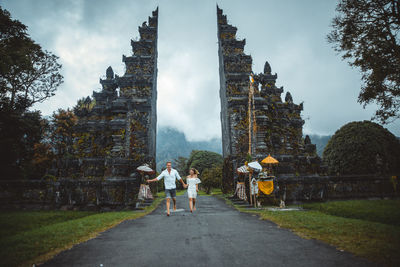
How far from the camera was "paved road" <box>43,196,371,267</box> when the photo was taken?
156 inches

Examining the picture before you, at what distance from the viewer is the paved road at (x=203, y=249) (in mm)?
3951

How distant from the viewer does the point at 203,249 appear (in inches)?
183

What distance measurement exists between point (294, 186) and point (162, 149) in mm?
189760

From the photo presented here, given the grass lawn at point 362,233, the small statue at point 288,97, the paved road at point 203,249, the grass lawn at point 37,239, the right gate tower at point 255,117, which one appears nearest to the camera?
the paved road at point 203,249

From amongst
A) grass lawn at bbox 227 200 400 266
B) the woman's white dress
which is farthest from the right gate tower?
grass lawn at bbox 227 200 400 266

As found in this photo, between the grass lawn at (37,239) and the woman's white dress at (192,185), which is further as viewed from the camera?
the woman's white dress at (192,185)

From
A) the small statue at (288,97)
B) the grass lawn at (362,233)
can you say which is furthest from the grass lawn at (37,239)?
the small statue at (288,97)

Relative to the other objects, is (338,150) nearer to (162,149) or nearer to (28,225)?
(28,225)

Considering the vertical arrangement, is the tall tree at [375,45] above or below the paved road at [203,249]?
above

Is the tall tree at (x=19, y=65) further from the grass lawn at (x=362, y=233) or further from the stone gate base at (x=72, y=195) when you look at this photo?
the grass lawn at (x=362, y=233)

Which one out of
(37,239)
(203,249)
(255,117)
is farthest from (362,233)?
(255,117)

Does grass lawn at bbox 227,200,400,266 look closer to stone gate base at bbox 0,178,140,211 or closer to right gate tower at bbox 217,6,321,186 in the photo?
right gate tower at bbox 217,6,321,186

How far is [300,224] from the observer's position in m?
7.15

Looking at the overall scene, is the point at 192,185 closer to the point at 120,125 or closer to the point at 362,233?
the point at 362,233
